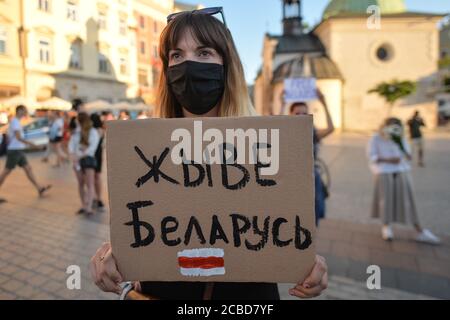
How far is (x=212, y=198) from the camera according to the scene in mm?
1193

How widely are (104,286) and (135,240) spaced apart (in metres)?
0.21

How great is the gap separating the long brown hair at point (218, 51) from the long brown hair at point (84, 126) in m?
4.40

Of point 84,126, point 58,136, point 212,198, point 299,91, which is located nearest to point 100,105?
point 84,126

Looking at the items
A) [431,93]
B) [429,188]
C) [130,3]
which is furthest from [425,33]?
[130,3]

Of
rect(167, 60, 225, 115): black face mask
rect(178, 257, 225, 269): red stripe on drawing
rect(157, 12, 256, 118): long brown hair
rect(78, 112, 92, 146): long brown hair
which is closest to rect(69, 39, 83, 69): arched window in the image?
rect(157, 12, 256, 118): long brown hair

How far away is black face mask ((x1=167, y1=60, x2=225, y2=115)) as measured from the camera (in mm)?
1460

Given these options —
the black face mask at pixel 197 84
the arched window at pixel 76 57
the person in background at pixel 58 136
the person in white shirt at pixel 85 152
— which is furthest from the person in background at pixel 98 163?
the person in background at pixel 58 136

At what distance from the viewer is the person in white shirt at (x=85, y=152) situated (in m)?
5.68

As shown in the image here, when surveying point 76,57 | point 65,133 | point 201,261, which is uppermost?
point 76,57

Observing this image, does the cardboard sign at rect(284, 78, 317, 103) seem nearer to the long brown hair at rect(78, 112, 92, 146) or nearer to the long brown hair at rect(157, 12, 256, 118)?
the long brown hair at rect(157, 12, 256, 118)

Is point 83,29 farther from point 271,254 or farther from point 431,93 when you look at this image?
point 431,93

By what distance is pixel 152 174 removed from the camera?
3.92ft

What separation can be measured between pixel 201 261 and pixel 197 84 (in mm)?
688

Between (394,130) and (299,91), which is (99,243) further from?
(394,130)
